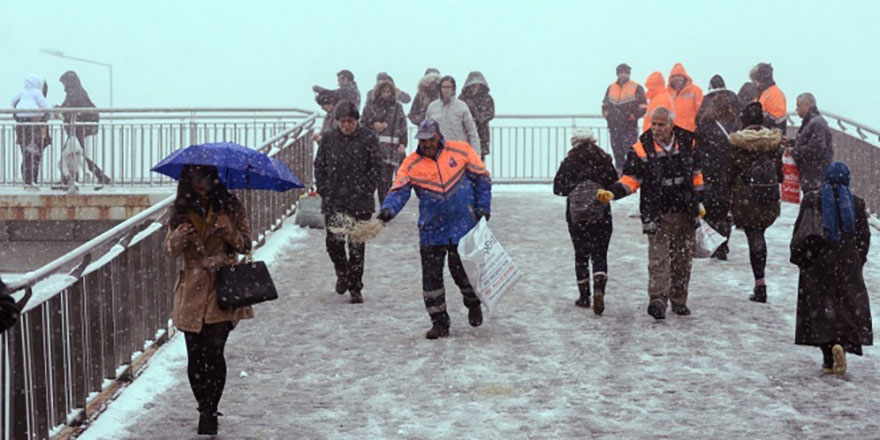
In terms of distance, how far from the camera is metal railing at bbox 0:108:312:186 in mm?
19484

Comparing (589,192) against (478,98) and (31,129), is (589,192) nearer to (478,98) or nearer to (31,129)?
(478,98)

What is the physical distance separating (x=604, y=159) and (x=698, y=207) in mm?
883

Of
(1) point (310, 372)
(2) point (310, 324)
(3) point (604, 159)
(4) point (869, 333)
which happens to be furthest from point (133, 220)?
(4) point (869, 333)

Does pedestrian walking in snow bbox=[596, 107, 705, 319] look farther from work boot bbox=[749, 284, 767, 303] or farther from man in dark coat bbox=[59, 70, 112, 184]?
man in dark coat bbox=[59, 70, 112, 184]

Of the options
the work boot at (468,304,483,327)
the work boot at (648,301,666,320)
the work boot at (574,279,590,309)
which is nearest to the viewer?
the work boot at (468,304,483,327)

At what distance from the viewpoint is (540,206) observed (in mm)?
18828

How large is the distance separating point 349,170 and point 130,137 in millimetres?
9368

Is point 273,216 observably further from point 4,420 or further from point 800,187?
point 4,420

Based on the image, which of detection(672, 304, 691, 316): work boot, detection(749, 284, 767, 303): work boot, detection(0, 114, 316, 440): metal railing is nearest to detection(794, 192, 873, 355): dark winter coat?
detection(672, 304, 691, 316): work boot

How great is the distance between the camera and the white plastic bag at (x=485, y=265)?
9719 mm

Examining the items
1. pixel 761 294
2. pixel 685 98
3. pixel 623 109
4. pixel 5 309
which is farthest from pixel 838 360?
pixel 623 109

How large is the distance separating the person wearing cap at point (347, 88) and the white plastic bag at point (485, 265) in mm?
6670

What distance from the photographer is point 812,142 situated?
14.8 m

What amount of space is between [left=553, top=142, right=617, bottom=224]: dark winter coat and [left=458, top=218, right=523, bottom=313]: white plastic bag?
98cm
